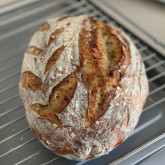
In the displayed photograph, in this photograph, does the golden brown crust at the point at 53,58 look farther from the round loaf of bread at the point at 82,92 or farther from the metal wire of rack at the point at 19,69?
the metal wire of rack at the point at 19,69

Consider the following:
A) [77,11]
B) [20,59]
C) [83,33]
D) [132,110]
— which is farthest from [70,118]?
[77,11]

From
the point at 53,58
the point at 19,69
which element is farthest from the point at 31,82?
the point at 19,69

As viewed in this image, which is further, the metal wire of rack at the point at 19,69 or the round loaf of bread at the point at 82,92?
the metal wire of rack at the point at 19,69

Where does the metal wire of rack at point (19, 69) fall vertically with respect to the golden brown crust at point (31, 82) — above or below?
below

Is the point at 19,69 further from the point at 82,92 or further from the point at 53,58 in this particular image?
the point at 82,92

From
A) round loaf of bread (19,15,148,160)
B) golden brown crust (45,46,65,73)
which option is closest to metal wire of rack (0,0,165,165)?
round loaf of bread (19,15,148,160)

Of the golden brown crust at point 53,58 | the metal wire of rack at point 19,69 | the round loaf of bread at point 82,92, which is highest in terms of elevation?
the golden brown crust at point 53,58

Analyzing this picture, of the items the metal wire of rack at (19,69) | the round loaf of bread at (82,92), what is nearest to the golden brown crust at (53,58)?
the round loaf of bread at (82,92)
